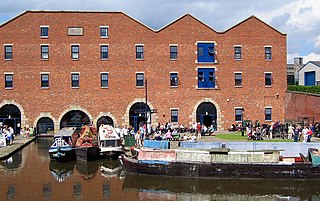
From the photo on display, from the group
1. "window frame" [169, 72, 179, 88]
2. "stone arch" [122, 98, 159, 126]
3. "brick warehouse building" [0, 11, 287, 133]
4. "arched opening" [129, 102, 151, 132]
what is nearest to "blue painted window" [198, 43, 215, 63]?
"brick warehouse building" [0, 11, 287, 133]

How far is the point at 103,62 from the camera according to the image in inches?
1710

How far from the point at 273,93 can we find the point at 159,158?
23297 mm

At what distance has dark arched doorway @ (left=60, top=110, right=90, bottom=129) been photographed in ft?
143

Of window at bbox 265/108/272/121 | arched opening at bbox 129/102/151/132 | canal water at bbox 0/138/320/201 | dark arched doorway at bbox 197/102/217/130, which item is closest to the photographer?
canal water at bbox 0/138/320/201

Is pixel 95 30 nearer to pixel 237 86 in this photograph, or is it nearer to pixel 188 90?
pixel 188 90

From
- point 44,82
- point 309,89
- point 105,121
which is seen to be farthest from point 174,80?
point 309,89

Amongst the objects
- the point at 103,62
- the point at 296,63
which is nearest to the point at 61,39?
the point at 103,62

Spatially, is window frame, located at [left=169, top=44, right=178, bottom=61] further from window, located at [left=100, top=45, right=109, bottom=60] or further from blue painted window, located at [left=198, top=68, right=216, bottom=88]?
window, located at [left=100, top=45, right=109, bottom=60]

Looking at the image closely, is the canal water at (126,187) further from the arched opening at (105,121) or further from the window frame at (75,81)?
the window frame at (75,81)

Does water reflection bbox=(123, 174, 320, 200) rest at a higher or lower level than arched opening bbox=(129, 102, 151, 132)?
lower

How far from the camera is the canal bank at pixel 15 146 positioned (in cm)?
3081

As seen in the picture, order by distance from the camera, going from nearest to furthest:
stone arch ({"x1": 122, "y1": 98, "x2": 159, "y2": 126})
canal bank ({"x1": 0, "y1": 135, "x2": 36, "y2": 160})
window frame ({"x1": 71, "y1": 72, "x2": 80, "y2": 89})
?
canal bank ({"x1": 0, "y1": 135, "x2": 36, "y2": 160})
window frame ({"x1": 71, "y1": 72, "x2": 80, "y2": 89})
stone arch ({"x1": 122, "y1": 98, "x2": 159, "y2": 126})

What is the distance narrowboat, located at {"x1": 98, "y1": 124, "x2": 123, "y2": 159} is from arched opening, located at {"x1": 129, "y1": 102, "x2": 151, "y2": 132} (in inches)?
464

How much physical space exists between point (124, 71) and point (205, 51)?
7.89m
